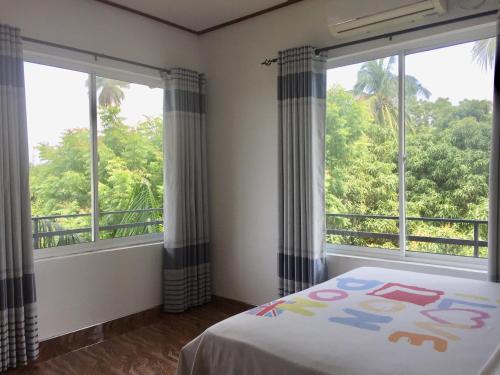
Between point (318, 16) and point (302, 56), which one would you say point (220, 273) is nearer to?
point (302, 56)

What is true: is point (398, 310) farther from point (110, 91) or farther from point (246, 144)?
point (110, 91)

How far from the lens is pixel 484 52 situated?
2605mm

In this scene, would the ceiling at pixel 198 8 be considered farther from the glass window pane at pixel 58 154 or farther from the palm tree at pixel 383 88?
the palm tree at pixel 383 88

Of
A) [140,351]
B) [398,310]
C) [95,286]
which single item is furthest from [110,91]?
[398,310]

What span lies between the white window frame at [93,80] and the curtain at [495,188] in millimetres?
2644

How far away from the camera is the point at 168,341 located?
3119 mm

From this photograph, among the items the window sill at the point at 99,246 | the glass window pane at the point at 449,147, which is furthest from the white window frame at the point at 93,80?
the glass window pane at the point at 449,147

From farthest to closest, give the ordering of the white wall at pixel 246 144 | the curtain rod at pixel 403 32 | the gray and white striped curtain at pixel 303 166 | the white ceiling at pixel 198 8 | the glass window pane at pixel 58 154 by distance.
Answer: the white wall at pixel 246 144, the white ceiling at pixel 198 8, the gray and white striped curtain at pixel 303 166, the glass window pane at pixel 58 154, the curtain rod at pixel 403 32

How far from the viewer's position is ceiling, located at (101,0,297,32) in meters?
3.30

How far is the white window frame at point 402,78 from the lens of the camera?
2.63m

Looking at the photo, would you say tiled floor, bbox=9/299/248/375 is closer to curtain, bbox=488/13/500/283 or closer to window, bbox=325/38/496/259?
window, bbox=325/38/496/259

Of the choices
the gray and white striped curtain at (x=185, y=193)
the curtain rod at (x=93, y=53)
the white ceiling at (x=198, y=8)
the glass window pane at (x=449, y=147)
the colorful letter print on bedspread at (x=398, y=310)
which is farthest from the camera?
the gray and white striped curtain at (x=185, y=193)

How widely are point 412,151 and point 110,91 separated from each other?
2.47 m

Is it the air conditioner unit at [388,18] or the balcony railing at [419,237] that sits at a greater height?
the air conditioner unit at [388,18]
